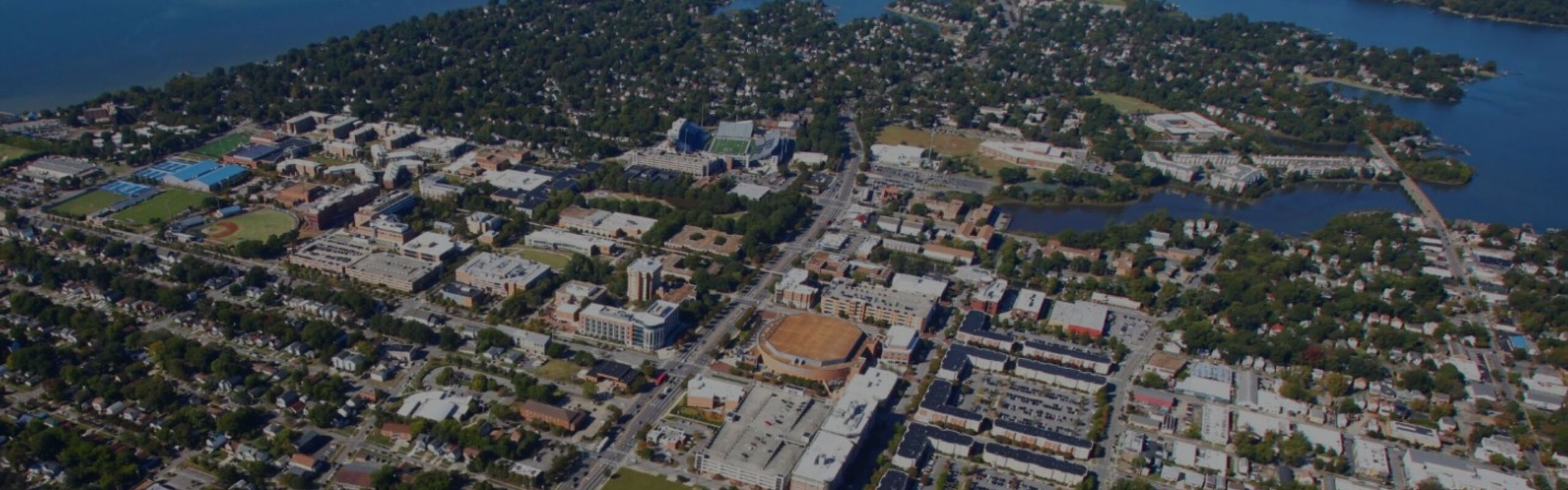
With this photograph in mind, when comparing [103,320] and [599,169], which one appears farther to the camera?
[599,169]

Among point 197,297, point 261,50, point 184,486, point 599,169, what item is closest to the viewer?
point 184,486

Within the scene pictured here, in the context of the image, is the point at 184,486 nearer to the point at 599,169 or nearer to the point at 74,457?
the point at 74,457

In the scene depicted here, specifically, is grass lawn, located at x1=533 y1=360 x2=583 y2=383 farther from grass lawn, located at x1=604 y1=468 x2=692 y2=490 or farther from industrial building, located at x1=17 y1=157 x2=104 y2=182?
industrial building, located at x1=17 y1=157 x2=104 y2=182

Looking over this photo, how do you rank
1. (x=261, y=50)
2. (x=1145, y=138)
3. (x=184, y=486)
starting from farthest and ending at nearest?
(x=261, y=50), (x=1145, y=138), (x=184, y=486)

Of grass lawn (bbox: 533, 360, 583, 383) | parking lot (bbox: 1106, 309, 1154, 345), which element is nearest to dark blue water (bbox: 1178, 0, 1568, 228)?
parking lot (bbox: 1106, 309, 1154, 345)

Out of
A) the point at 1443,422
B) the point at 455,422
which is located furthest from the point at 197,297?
the point at 1443,422

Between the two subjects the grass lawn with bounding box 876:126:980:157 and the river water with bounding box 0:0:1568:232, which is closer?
the river water with bounding box 0:0:1568:232
